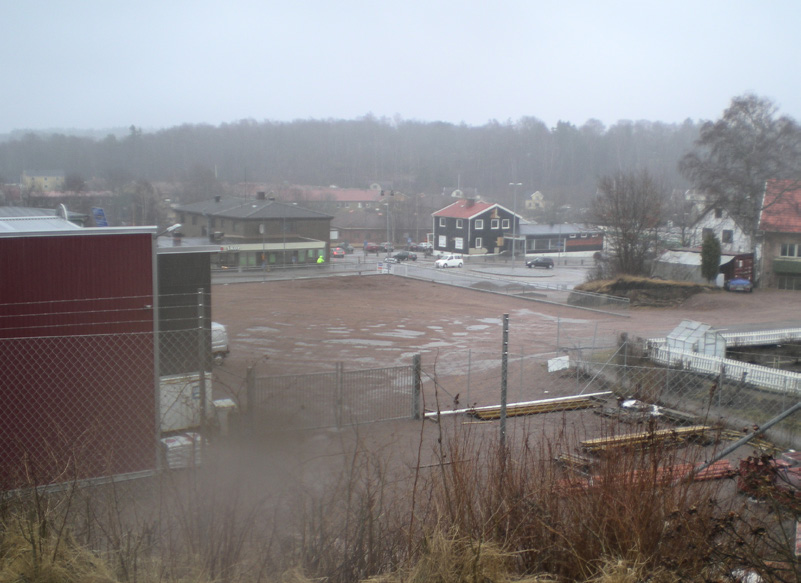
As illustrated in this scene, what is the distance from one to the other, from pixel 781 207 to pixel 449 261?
12065 millimetres

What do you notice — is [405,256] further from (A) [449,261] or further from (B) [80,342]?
(B) [80,342]

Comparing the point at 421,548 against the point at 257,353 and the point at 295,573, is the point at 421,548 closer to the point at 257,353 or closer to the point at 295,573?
the point at 295,573

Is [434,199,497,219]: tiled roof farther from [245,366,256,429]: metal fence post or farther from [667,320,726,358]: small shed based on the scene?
[245,366,256,429]: metal fence post

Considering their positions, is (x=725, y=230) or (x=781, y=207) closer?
(x=781, y=207)

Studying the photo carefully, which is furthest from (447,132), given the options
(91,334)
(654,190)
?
(91,334)

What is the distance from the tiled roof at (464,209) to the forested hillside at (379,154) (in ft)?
10.1

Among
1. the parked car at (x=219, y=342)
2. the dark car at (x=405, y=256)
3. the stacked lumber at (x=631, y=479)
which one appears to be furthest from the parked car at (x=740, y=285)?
the stacked lumber at (x=631, y=479)

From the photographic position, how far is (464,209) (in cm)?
3225

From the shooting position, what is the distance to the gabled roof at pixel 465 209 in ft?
104

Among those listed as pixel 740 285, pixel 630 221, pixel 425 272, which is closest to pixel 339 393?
pixel 740 285

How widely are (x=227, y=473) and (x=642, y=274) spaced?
67.2 ft

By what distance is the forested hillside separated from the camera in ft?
63.5

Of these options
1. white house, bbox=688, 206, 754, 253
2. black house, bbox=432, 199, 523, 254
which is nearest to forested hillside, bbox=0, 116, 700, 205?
black house, bbox=432, 199, 523, 254

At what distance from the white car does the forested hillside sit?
21.8ft
